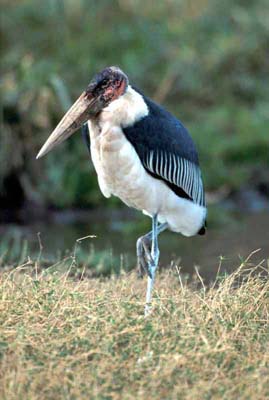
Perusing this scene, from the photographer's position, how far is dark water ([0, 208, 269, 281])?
31.8ft

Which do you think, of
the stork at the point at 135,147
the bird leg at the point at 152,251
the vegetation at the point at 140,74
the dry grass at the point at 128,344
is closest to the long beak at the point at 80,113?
the stork at the point at 135,147

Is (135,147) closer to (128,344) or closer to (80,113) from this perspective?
(80,113)

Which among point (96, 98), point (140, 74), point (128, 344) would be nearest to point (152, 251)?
point (96, 98)

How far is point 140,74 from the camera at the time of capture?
1428 cm

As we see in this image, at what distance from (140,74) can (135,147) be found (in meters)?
8.12

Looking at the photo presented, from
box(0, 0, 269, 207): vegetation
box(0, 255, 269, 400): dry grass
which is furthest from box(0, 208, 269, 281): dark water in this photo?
box(0, 255, 269, 400): dry grass

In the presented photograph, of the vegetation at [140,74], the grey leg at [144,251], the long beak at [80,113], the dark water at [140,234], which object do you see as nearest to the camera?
the long beak at [80,113]

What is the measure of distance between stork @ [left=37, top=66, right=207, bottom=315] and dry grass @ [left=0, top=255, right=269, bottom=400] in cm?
58

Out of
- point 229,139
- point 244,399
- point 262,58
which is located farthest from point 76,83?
point 244,399

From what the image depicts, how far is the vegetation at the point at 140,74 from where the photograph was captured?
1220 centimetres

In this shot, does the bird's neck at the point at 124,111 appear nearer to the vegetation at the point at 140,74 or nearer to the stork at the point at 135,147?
the stork at the point at 135,147

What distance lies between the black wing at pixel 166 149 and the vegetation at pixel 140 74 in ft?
17.4

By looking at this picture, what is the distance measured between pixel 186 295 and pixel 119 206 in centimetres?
694

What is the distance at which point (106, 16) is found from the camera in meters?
15.7
